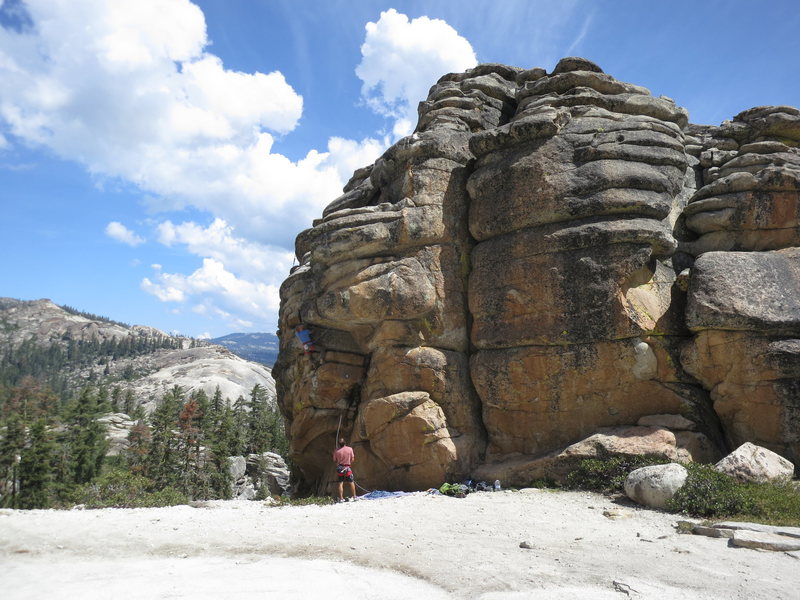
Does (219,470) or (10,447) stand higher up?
(10,447)

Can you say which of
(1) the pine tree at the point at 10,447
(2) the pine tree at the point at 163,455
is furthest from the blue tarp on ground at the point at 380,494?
(1) the pine tree at the point at 10,447

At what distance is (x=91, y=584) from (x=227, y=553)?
219 cm

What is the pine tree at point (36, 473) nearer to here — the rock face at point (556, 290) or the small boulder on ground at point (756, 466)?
the rock face at point (556, 290)

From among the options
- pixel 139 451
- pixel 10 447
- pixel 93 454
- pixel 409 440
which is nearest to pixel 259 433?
pixel 139 451

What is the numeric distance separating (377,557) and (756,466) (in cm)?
973

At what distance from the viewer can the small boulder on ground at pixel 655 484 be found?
1155 centimetres

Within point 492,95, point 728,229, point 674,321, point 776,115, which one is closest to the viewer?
point 674,321

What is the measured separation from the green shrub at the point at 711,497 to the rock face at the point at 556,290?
2222 millimetres

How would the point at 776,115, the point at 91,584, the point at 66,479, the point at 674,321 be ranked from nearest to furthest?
the point at 91,584
the point at 674,321
the point at 776,115
the point at 66,479

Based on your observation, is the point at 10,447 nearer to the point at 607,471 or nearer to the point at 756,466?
the point at 607,471

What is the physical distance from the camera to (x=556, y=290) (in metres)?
16.0

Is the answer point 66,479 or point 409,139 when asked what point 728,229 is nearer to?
point 409,139

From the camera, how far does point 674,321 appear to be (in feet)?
51.5

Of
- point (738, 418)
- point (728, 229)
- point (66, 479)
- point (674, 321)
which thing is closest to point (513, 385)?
point (674, 321)
